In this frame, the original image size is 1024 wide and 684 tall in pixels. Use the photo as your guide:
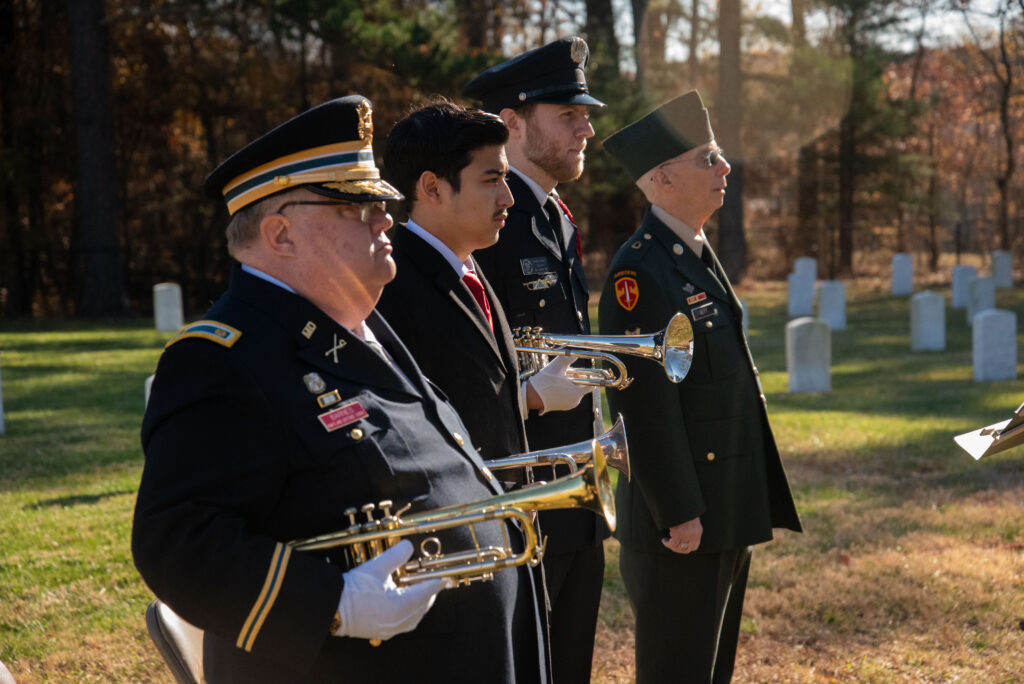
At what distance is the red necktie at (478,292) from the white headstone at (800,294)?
61.5 ft

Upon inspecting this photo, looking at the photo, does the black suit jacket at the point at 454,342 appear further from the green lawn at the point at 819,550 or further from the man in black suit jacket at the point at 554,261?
the green lawn at the point at 819,550

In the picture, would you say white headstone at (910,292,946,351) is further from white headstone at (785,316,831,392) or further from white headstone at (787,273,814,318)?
white headstone at (787,273,814,318)

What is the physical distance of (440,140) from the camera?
305 cm

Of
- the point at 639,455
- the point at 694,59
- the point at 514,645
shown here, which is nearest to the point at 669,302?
the point at 639,455

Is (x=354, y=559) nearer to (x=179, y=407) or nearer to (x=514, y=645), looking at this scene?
(x=179, y=407)

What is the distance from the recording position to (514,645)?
106 inches

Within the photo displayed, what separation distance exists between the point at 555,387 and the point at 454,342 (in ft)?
1.76

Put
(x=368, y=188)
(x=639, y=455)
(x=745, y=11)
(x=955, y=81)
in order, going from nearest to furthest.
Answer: (x=368, y=188)
(x=639, y=455)
(x=745, y=11)
(x=955, y=81)

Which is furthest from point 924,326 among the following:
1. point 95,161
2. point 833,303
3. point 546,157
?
point 95,161

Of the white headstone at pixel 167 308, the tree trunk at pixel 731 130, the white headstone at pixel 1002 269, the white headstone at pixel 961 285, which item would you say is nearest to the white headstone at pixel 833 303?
the white headstone at pixel 961 285

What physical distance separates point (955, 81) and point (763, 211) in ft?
26.5

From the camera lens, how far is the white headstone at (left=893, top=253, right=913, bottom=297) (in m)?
24.2

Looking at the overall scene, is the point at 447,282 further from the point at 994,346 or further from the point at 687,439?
the point at 994,346

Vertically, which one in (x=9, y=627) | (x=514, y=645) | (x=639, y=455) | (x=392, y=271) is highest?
(x=392, y=271)
